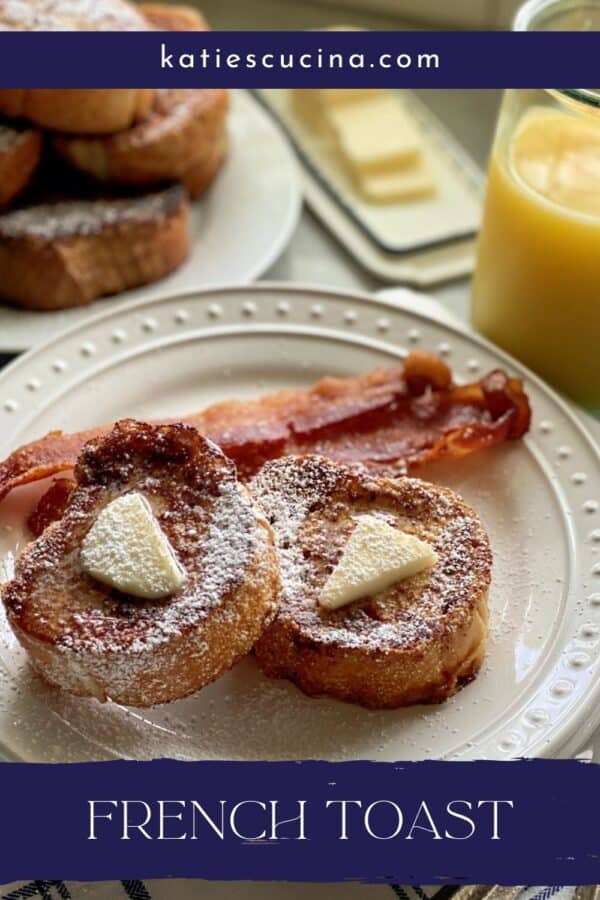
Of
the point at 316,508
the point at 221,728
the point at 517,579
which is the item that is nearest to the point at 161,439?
the point at 316,508

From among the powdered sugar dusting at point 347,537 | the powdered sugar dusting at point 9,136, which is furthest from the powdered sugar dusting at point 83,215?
the powdered sugar dusting at point 347,537

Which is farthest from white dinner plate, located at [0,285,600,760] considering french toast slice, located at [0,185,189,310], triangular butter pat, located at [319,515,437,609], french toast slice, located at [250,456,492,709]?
french toast slice, located at [0,185,189,310]

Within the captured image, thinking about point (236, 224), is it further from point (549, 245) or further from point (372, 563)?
point (372, 563)

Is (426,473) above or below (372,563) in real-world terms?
below

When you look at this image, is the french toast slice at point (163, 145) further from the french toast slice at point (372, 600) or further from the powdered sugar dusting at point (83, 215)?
the french toast slice at point (372, 600)

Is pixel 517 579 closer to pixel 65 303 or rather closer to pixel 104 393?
pixel 104 393

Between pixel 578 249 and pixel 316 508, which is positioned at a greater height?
pixel 578 249

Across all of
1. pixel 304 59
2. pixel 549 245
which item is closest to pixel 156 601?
pixel 304 59
